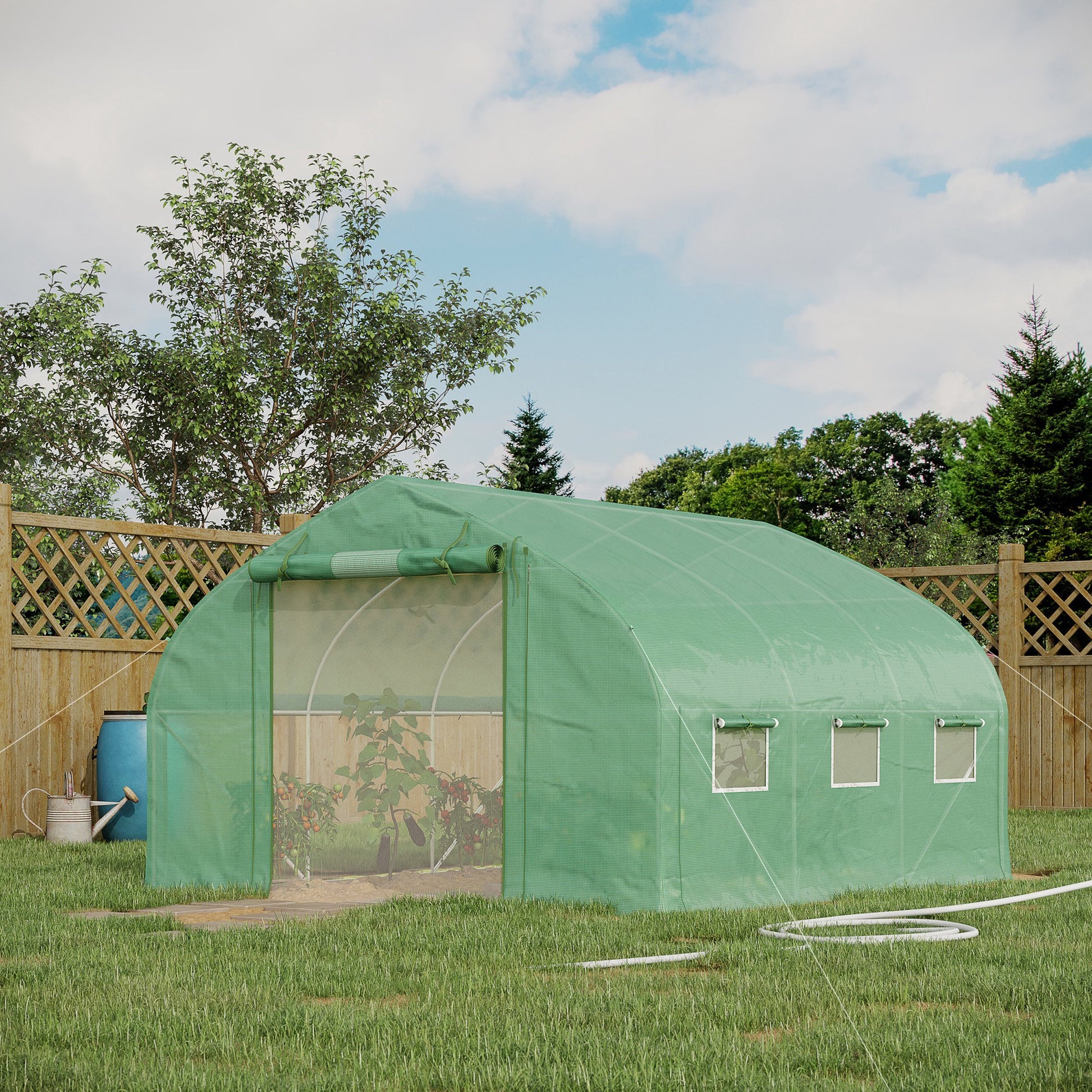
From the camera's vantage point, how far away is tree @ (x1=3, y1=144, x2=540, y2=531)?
61.4 ft

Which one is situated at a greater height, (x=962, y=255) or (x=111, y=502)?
(x=962, y=255)

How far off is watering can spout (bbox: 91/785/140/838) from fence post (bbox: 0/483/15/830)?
0.70 metres

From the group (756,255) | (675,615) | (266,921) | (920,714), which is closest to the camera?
(266,921)

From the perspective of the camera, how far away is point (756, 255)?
22.1m

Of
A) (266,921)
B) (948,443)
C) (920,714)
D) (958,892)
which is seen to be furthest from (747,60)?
(948,443)

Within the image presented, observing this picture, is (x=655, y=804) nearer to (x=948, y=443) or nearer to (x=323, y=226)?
(x=323, y=226)

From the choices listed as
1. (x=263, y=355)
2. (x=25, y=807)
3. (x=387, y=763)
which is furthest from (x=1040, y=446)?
(x=25, y=807)

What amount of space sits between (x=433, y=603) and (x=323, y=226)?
11.9 m

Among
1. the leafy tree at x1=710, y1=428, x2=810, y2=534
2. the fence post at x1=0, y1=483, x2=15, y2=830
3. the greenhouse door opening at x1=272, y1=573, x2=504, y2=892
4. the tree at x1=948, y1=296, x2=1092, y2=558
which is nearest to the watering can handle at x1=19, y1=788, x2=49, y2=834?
the fence post at x1=0, y1=483, x2=15, y2=830

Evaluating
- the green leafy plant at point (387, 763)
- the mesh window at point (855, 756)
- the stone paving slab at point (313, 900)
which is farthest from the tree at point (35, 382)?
the mesh window at point (855, 756)

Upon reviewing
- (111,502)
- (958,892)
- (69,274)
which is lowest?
(958,892)

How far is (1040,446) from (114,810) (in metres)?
20.1

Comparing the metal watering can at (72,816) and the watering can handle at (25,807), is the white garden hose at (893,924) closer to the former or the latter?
the metal watering can at (72,816)

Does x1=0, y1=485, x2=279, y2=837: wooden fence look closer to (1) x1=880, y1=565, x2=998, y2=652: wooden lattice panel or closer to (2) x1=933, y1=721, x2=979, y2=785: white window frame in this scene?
(2) x1=933, y1=721, x2=979, y2=785: white window frame
